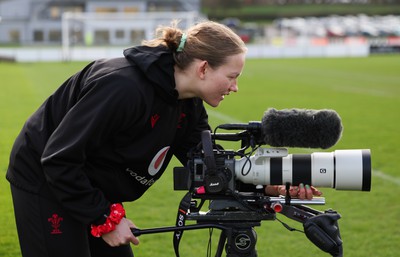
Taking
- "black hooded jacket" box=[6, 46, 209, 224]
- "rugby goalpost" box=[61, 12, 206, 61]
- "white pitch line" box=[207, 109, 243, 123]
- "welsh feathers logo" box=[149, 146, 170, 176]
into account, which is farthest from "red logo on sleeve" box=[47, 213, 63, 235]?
"rugby goalpost" box=[61, 12, 206, 61]

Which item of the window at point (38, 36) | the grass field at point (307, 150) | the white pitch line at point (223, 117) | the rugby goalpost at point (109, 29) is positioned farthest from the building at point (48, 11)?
the white pitch line at point (223, 117)

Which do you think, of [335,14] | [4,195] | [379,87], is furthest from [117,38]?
[335,14]

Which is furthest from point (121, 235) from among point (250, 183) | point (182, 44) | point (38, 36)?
point (38, 36)

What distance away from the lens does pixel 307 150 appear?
34.2ft

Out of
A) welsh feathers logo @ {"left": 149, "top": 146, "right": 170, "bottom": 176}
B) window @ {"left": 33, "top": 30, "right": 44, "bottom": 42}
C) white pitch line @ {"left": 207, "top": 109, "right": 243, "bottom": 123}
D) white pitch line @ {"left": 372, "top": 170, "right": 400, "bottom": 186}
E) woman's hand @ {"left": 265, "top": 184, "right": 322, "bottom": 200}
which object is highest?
welsh feathers logo @ {"left": 149, "top": 146, "right": 170, "bottom": 176}

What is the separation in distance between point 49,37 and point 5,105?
42879 millimetres

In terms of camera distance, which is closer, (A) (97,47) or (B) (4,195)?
(B) (4,195)

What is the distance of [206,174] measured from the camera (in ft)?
11.0

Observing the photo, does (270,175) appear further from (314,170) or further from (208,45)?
(208,45)

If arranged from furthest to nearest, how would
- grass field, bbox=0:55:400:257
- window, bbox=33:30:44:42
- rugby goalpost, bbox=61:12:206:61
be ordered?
1. window, bbox=33:30:44:42
2. rugby goalpost, bbox=61:12:206:61
3. grass field, bbox=0:55:400:257

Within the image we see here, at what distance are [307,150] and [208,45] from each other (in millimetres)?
7168

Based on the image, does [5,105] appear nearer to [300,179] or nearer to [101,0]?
[300,179]

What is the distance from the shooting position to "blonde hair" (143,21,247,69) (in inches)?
134

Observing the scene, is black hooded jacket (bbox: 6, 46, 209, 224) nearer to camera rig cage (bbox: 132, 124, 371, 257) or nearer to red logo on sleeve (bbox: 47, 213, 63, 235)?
red logo on sleeve (bbox: 47, 213, 63, 235)
